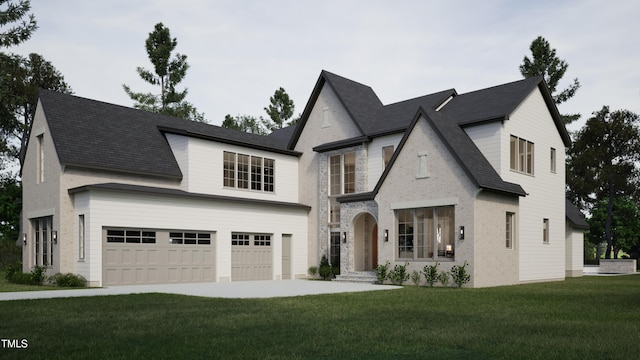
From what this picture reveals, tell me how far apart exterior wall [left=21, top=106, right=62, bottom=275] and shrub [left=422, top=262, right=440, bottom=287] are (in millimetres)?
14145

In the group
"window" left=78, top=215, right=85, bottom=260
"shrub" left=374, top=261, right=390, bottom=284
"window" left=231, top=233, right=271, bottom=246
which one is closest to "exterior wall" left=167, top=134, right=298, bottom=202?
"window" left=231, top=233, right=271, bottom=246

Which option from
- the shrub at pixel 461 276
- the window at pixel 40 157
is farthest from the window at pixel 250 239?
the shrub at pixel 461 276

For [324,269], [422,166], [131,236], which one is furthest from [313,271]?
[131,236]

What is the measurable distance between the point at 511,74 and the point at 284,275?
38.3 m

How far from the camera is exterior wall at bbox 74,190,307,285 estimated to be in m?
22.0

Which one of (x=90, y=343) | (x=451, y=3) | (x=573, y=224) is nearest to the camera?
(x=90, y=343)

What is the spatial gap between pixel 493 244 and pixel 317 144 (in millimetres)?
11364

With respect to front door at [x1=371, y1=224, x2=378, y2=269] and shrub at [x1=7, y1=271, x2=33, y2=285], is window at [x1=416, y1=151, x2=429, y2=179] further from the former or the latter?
shrub at [x1=7, y1=271, x2=33, y2=285]

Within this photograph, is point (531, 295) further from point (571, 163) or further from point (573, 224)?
point (571, 163)

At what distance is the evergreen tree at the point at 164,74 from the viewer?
4841cm

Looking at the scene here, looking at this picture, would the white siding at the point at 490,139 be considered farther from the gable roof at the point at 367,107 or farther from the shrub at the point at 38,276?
the shrub at the point at 38,276

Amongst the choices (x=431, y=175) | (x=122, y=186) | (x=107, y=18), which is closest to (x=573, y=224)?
(x=431, y=175)

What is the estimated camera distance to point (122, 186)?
75.5 ft

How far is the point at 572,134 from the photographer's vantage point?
59.9 meters
